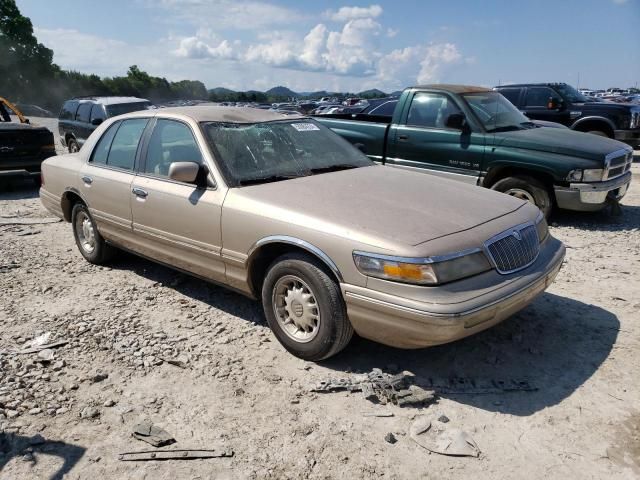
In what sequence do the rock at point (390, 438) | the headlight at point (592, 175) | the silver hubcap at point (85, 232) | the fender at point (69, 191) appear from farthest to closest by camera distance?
the headlight at point (592, 175)
the silver hubcap at point (85, 232)
the fender at point (69, 191)
the rock at point (390, 438)

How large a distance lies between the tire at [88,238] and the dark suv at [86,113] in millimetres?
7150

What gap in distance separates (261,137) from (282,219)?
112cm

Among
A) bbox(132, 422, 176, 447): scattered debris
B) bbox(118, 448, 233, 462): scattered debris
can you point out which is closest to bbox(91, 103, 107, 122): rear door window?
bbox(132, 422, 176, 447): scattered debris

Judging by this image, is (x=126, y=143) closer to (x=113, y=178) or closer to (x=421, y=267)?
(x=113, y=178)

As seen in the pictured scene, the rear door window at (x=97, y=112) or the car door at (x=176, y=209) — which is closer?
the car door at (x=176, y=209)

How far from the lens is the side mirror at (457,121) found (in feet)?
24.0

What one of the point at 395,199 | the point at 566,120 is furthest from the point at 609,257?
the point at 566,120

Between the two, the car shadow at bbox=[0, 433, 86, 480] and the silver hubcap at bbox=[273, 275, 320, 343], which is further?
the silver hubcap at bbox=[273, 275, 320, 343]

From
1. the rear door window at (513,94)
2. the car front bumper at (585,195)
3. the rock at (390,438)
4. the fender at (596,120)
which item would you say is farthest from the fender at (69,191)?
the fender at (596,120)

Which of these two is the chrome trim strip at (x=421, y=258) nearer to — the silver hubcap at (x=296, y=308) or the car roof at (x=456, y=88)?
the silver hubcap at (x=296, y=308)

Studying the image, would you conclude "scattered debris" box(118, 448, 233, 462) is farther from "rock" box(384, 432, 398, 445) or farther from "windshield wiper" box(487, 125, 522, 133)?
"windshield wiper" box(487, 125, 522, 133)

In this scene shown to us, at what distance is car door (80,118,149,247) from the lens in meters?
4.83

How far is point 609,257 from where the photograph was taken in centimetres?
577

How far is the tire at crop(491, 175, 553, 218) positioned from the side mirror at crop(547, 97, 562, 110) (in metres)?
6.33
